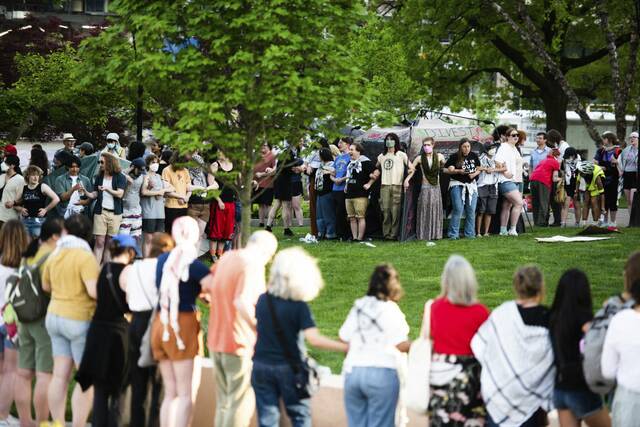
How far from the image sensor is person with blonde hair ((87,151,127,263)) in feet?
53.3

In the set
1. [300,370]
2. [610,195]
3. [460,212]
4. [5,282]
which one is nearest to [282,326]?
[300,370]

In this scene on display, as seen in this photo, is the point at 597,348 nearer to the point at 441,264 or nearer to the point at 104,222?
the point at 441,264

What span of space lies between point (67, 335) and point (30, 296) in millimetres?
633

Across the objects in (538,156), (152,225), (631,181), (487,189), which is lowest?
(152,225)

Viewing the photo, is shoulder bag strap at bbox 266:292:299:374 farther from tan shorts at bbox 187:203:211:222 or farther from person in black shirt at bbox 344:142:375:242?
person in black shirt at bbox 344:142:375:242

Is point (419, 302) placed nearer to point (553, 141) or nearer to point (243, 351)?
point (243, 351)

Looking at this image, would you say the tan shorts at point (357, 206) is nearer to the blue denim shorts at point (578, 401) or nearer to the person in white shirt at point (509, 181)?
the person in white shirt at point (509, 181)

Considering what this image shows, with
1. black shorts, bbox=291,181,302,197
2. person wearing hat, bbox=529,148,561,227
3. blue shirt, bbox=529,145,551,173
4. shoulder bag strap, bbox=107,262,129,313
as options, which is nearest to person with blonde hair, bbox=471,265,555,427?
shoulder bag strap, bbox=107,262,129,313

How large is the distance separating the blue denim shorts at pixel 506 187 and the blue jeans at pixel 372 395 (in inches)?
487

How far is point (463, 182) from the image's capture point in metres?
19.6

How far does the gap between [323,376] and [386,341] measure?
1.70 m

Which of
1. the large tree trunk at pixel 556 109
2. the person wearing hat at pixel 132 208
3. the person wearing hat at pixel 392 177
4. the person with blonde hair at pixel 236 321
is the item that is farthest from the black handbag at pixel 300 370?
the large tree trunk at pixel 556 109

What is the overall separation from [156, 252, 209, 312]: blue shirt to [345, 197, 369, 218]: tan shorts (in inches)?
424

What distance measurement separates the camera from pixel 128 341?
9633 millimetres
